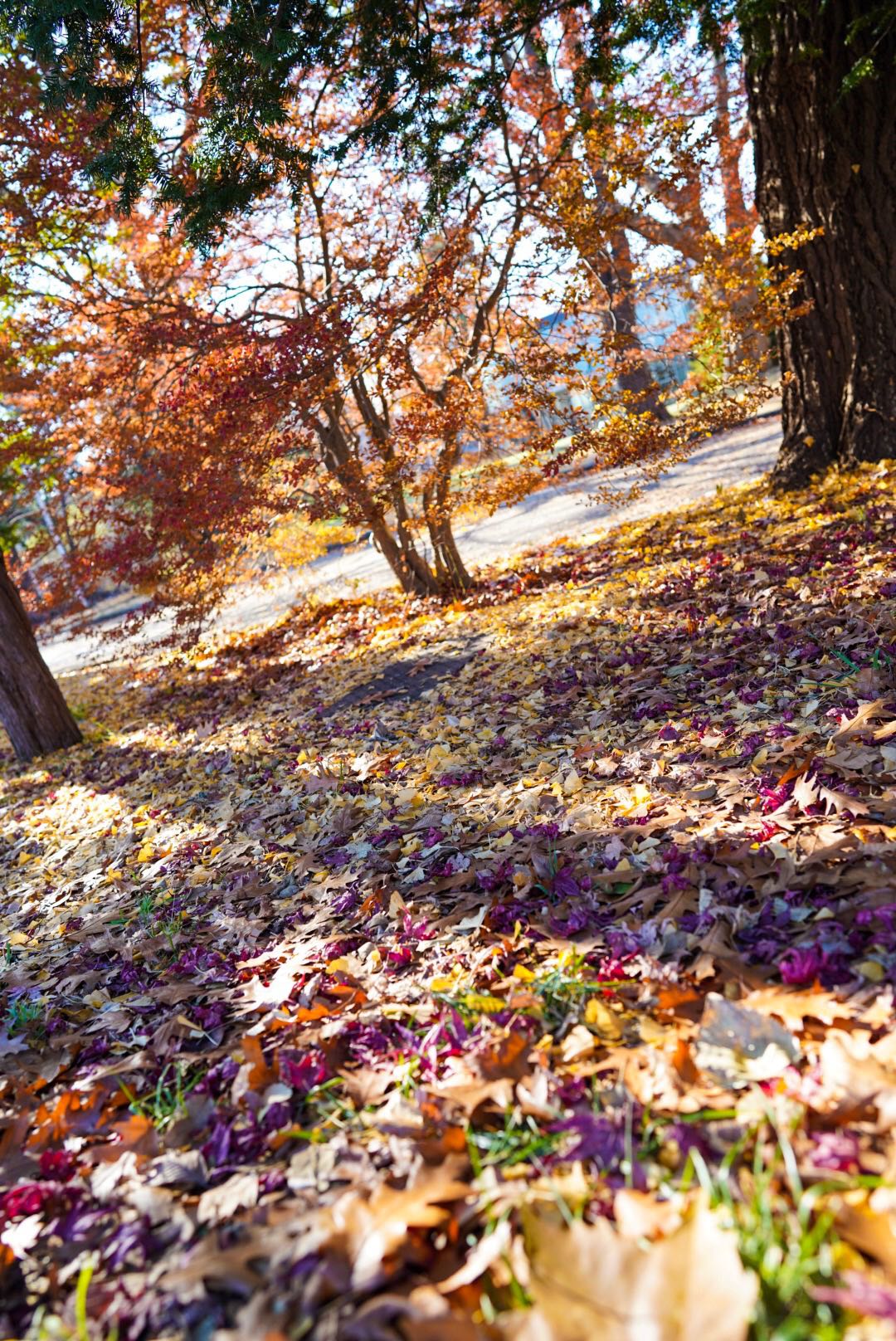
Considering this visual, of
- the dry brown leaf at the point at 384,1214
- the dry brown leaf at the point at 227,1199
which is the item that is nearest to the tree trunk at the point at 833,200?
the dry brown leaf at the point at 384,1214

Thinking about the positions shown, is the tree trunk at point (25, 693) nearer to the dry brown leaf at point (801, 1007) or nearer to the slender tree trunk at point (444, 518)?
the slender tree trunk at point (444, 518)

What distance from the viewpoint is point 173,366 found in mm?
7406

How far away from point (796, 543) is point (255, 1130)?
5.42 metres

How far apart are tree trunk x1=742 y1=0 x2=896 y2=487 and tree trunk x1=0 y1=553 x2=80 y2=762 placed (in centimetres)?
791

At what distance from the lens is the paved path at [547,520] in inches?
419

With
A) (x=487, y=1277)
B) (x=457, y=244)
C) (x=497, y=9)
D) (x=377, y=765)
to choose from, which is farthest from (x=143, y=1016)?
(x=497, y=9)

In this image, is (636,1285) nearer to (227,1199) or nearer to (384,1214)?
(384,1214)

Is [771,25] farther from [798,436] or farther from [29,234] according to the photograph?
[29,234]

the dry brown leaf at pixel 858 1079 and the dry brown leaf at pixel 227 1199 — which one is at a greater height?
the dry brown leaf at pixel 227 1199

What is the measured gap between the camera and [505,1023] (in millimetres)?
2006

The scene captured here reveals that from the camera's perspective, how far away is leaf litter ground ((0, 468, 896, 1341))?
1.31 meters

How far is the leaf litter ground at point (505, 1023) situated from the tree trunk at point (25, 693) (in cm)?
377

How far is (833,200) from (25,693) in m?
8.82

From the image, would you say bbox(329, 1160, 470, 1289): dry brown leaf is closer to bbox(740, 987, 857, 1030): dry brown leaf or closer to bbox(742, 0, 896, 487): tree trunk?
bbox(740, 987, 857, 1030): dry brown leaf
